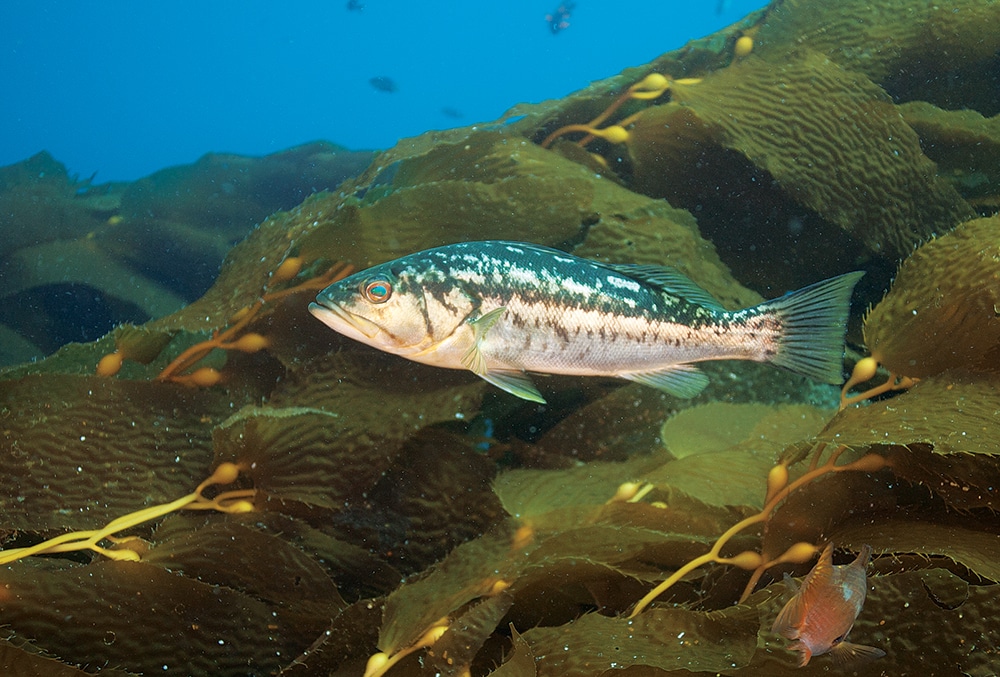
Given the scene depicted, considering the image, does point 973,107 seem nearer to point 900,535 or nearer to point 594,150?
point 594,150

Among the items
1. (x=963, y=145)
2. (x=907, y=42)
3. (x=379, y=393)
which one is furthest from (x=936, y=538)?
(x=907, y=42)

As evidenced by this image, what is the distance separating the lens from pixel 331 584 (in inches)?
66.2

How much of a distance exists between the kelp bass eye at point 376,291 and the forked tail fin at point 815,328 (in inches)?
51.9

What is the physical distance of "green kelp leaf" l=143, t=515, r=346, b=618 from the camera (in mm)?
1665

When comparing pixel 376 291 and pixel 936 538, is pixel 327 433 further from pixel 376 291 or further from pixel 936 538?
pixel 936 538

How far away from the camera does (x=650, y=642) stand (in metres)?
1.32

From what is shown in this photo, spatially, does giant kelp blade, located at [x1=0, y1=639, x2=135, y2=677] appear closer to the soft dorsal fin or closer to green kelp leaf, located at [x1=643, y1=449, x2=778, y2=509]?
green kelp leaf, located at [x1=643, y1=449, x2=778, y2=509]

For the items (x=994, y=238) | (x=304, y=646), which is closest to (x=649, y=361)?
(x=994, y=238)

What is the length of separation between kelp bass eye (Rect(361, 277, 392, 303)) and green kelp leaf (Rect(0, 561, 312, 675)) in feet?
3.08

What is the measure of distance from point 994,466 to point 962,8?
9.49 ft

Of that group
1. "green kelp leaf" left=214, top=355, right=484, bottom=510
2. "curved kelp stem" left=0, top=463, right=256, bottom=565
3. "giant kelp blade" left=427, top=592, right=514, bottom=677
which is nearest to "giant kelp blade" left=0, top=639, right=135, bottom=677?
"curved kelp stem" left=0, top=463, right=256, bottom=565

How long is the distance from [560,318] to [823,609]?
3.85 feet

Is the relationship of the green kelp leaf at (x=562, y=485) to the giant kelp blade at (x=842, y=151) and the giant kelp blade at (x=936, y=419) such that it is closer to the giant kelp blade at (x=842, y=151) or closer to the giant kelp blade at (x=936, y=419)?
the giant kelp blade at (x=936, y=419)

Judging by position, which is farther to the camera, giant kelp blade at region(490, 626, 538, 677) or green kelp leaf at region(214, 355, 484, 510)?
green kelp leaf at region(214, 355, 484, 510)
